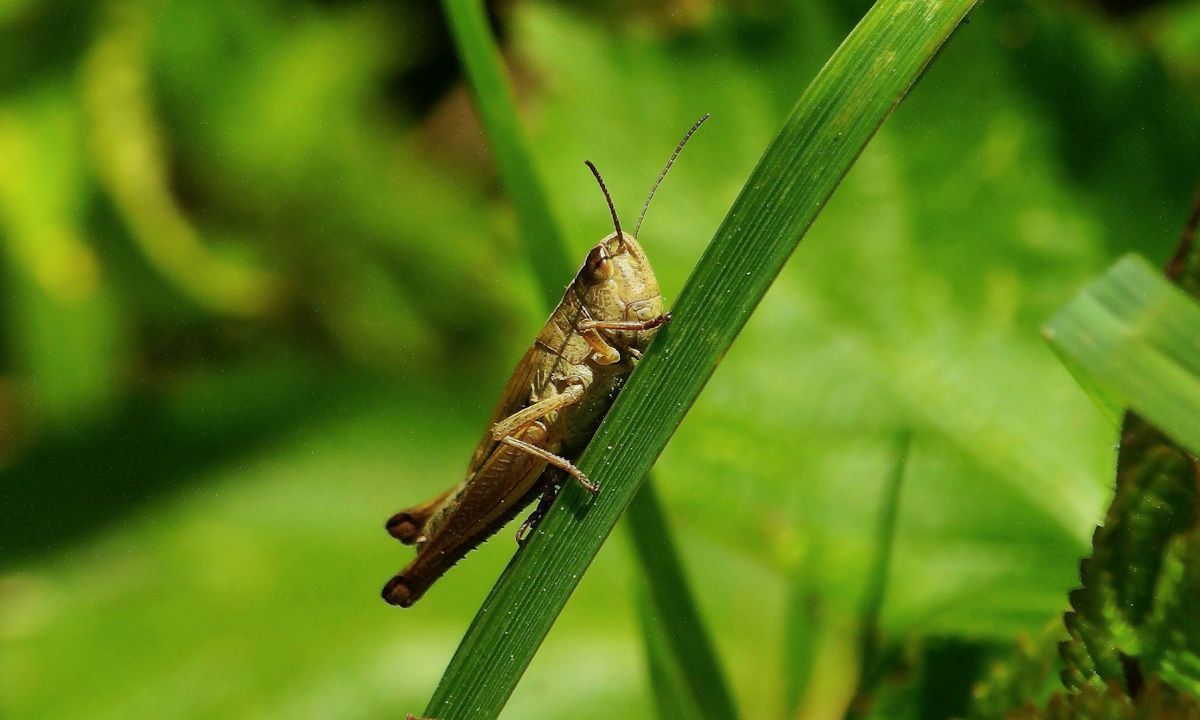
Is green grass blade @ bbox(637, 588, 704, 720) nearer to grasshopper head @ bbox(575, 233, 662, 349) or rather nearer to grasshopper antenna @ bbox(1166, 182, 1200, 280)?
grasshopper head @ bbox(575, 233, 662, 349)

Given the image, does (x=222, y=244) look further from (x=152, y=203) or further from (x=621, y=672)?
(x=621, y=672)

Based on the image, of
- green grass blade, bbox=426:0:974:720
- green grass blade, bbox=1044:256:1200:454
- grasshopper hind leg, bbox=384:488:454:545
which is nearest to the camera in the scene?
green grass blade, bbox=1044:256:1200:454

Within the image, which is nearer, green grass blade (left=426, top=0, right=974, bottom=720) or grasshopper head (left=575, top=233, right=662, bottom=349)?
green grass blade (left=426, top=0, right=974, bottom=720)

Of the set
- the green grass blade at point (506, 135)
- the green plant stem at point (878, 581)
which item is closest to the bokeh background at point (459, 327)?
the green plant stem at point (878, 581)

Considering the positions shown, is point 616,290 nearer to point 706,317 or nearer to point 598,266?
point 598,266

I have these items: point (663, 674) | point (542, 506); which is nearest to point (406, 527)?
point (542, 506)

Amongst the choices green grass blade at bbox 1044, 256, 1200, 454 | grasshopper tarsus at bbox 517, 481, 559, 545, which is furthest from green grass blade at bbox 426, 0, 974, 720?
grasshopper tarsus at bbox 517, 481, 559, 545

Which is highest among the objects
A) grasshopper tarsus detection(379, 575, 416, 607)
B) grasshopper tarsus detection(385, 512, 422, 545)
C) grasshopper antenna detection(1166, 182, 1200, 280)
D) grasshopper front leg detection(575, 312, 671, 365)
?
grasshopper antenna detection(1166, 182, 1200, 280)
